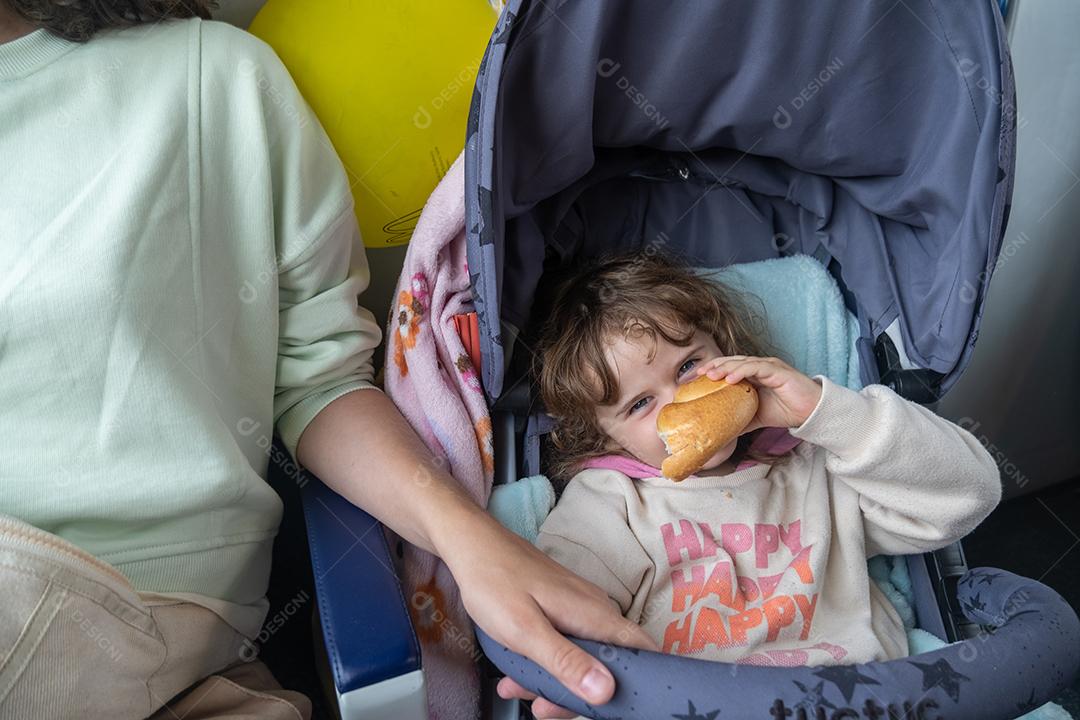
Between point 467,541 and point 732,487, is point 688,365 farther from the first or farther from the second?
point 467,541

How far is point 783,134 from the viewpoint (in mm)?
1153

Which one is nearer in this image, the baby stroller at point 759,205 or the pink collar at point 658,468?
the baby stroller at point 759,205

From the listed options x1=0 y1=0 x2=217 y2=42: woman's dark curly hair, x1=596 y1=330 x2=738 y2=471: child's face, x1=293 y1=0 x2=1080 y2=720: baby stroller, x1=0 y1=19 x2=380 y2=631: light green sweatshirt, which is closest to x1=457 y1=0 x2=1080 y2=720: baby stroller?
x1=293 y1=0 x2=1080 y2=720: baby stroller

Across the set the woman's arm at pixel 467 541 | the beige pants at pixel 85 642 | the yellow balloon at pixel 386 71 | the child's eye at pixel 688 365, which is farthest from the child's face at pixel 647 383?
the beige pants at pixel 85 642

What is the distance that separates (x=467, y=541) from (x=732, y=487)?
0.37 meters

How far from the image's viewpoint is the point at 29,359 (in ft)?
3.05

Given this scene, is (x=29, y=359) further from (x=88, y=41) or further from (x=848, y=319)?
(x=848, y=319)

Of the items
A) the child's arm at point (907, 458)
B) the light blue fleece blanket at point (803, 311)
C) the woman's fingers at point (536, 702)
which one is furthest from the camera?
the light blue fleece blanket at point (803, 311)

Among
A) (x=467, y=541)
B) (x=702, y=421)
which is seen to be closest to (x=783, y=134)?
(x=702, y=421)

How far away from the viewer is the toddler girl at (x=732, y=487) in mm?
1049

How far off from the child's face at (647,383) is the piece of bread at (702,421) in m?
0.07

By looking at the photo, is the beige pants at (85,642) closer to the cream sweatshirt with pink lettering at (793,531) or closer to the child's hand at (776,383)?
the cream sweatshirt with pink lettering at (793,531)

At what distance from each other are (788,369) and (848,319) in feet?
0.87

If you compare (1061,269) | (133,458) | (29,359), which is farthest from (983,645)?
(1061,269)
